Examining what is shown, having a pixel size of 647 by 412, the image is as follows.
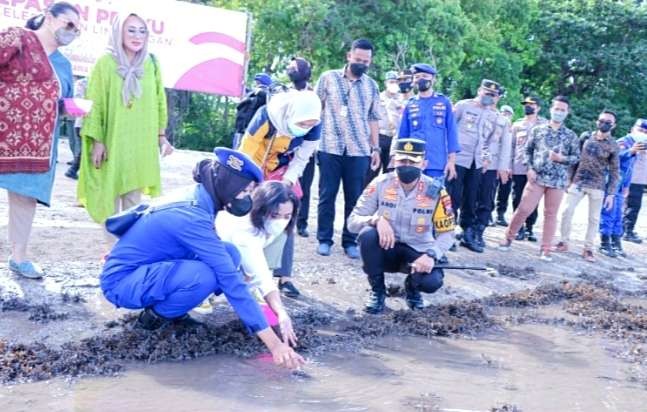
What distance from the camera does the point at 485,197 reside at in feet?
28.1

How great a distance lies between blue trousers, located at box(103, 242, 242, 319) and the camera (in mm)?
3973

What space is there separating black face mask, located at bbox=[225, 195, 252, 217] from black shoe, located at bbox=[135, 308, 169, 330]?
911 mm

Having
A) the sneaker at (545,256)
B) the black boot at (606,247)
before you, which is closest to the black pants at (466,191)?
the sneaker at (545,256)

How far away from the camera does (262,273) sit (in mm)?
4105

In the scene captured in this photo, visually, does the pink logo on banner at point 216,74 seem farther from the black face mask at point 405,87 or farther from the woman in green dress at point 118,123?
the woman in green dress at point 118,123

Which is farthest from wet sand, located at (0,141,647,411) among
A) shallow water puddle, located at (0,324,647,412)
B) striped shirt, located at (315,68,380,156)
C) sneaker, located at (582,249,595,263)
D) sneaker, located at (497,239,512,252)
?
sneaker, located at (582,249,595,263)

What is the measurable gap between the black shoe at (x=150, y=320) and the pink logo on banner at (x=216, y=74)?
1012cm

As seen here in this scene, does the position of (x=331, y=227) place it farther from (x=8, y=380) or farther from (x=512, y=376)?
(x=8, y=380)

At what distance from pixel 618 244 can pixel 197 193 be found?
7.42 m

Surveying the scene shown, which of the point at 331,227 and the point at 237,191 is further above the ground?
the point at 237,191

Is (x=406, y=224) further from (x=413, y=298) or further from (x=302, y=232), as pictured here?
(x=302, y=232)

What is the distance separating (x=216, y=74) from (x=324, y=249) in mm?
7971

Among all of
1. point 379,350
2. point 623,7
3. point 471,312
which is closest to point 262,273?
point 379,350

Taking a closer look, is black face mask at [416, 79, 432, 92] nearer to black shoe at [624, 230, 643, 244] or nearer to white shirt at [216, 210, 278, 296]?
white shirt at [216, 210, 278, 296]
